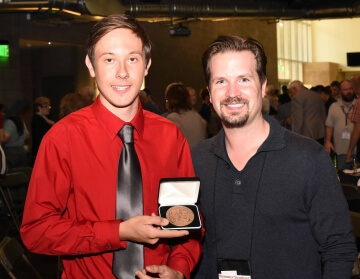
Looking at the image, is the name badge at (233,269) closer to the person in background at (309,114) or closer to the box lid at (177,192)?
the box lid at (177,192)

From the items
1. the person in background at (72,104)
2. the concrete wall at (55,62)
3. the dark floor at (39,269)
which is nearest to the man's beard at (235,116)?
the dark floor at (39,269)

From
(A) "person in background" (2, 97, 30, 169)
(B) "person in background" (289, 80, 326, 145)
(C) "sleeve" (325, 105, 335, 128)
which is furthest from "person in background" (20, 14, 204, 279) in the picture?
(B) "person in background" (289, 80, 326, 145)

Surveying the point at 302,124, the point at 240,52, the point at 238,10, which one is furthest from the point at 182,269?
the point at 238,10

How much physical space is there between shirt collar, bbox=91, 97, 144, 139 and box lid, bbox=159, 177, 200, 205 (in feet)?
0.86

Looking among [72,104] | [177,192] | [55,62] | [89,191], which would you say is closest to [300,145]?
[177,192]

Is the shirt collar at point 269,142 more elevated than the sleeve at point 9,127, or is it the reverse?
the shirt collar at point 269,142

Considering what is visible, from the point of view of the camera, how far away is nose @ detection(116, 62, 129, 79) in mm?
2051

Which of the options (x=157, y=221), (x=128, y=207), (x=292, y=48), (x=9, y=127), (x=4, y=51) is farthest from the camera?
(x=292, y=48)

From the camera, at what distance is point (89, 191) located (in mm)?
2055

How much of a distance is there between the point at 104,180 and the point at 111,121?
19 centimetres

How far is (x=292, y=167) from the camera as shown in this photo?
85.7 inches

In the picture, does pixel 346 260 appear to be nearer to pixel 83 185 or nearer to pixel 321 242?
pixel 321 242

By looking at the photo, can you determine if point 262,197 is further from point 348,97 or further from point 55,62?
point 55,62

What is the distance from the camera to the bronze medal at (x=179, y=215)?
1929 mm
